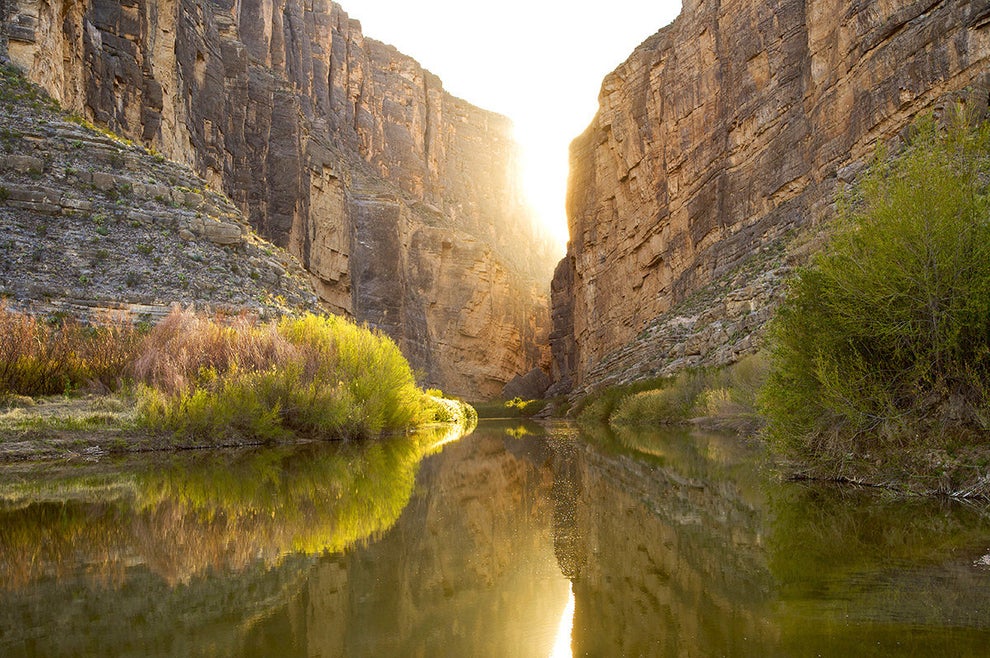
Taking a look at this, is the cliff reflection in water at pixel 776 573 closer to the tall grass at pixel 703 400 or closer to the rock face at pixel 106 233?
the tall grass at pixel 703 400

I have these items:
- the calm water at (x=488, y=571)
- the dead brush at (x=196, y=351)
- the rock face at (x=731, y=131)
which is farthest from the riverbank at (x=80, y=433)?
the rock face at (x=731, y=131)

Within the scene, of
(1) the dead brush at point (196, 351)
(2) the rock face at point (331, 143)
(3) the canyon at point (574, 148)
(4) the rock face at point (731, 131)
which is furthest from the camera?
(2) the rock face at point (331, 143)

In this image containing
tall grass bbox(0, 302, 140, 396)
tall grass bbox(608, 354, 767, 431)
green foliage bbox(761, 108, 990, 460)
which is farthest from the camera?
tall grass bbox(608, 354, 767, 431)

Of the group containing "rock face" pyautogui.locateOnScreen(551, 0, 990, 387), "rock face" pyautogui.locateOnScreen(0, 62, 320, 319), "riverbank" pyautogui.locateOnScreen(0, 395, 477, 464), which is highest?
"rock face" pyautogui.locateOnScreen(551, 0, 990, 387)

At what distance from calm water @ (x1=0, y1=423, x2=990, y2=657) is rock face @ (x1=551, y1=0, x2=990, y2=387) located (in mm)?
23185

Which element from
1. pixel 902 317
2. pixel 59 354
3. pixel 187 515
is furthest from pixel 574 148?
pixel 187 515

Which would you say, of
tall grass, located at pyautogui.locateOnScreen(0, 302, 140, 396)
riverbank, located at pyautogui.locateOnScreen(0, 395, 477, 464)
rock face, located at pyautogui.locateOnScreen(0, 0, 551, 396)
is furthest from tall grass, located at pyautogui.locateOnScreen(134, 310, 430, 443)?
rock face, located at pyautogui.locateOnScreen(0, 0, 551, 396)

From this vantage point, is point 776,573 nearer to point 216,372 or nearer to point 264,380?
point 264,380

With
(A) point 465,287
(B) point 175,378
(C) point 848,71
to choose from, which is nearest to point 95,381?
(B) point 175,378

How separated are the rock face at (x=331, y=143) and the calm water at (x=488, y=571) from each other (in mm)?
29146

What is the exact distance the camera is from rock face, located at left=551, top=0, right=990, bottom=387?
29547 mm

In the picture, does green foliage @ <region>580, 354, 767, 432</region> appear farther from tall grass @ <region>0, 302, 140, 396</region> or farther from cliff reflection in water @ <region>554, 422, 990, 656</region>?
tall grass @ <region>0, 302, 140, 396</region>

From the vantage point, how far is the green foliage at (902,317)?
25.9ft

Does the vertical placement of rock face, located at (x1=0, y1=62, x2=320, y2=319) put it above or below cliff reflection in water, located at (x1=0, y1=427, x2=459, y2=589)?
above
